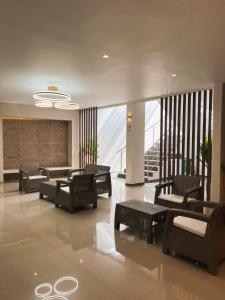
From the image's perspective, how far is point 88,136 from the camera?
9508 mm

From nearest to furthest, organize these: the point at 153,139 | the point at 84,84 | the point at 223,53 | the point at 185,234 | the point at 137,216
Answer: the point at 185,234 < the point at 223,53 < the point at 137,216 < the point at 84,84 < the point at 153,139

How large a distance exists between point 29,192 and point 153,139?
605 centimetres

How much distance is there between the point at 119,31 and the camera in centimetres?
273

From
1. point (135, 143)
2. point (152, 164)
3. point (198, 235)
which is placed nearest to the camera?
point (198, 235)

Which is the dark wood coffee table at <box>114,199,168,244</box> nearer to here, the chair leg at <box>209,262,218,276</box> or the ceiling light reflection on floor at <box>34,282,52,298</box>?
the chair leg at <box>209,262,218,276</box>

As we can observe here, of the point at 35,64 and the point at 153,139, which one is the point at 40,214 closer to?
the point at 35,64

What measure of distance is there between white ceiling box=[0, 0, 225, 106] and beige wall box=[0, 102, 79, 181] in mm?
2950

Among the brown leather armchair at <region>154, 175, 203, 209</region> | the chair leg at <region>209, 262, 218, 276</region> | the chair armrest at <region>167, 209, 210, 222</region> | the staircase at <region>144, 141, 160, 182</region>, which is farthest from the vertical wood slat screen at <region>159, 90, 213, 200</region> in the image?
the chair leg at <region>209, 262, 218, 276</region>

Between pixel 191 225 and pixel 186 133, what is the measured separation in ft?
12.4

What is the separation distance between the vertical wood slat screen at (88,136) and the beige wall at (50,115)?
0.22 metres

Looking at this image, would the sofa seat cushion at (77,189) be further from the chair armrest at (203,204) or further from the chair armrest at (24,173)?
the chair armrest at (203,204)

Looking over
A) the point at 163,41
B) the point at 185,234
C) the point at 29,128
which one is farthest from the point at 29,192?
the point at 163,41

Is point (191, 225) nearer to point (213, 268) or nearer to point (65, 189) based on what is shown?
point (213, 268)

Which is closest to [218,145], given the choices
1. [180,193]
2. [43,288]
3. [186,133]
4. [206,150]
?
[206,150]
